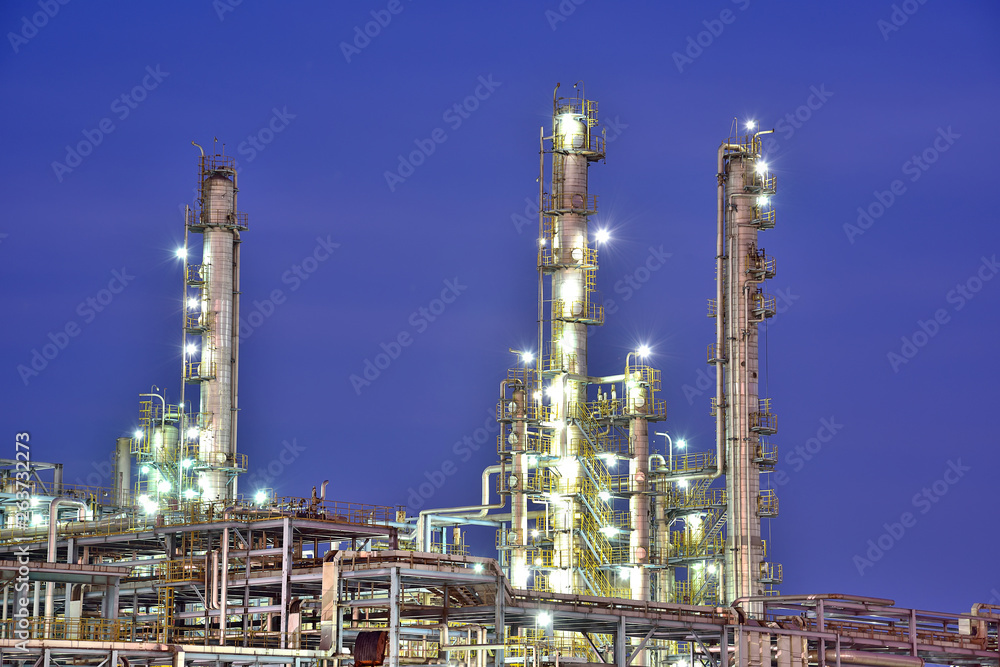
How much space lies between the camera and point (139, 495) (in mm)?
73312

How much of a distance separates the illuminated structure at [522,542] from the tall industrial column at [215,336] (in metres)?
0.09

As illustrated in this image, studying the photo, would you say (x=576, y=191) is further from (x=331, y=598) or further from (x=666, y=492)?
(x=331, y=598)

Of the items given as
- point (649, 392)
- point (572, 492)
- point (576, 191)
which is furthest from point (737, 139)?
point (572, 492)

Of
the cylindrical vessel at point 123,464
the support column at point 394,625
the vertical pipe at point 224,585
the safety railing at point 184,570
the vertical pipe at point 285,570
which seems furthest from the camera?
the cylindrical vessel at point 123,464

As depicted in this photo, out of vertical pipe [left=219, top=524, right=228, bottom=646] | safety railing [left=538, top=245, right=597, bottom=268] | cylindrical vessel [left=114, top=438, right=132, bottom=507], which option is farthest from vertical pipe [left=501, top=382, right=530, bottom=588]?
cylindrical vessel [left=114, top=438, right=132, bottom=507]

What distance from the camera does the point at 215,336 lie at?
7138cm

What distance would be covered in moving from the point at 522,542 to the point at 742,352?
38.6 ft

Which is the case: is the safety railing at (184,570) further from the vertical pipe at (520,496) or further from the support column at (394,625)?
the vertical pipe at (520,496)

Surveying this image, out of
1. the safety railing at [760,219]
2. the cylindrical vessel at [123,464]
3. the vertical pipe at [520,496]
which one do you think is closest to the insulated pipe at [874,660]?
the vertical pipe at [520,496]

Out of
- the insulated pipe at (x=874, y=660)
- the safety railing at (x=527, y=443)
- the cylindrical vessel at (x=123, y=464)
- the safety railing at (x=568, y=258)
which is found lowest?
the insulated pipe at (x=874, y=660)

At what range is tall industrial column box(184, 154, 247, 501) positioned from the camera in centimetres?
6956

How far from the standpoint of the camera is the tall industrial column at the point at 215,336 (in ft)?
228

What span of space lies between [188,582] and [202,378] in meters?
17.0

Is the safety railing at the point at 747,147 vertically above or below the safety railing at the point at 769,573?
above
